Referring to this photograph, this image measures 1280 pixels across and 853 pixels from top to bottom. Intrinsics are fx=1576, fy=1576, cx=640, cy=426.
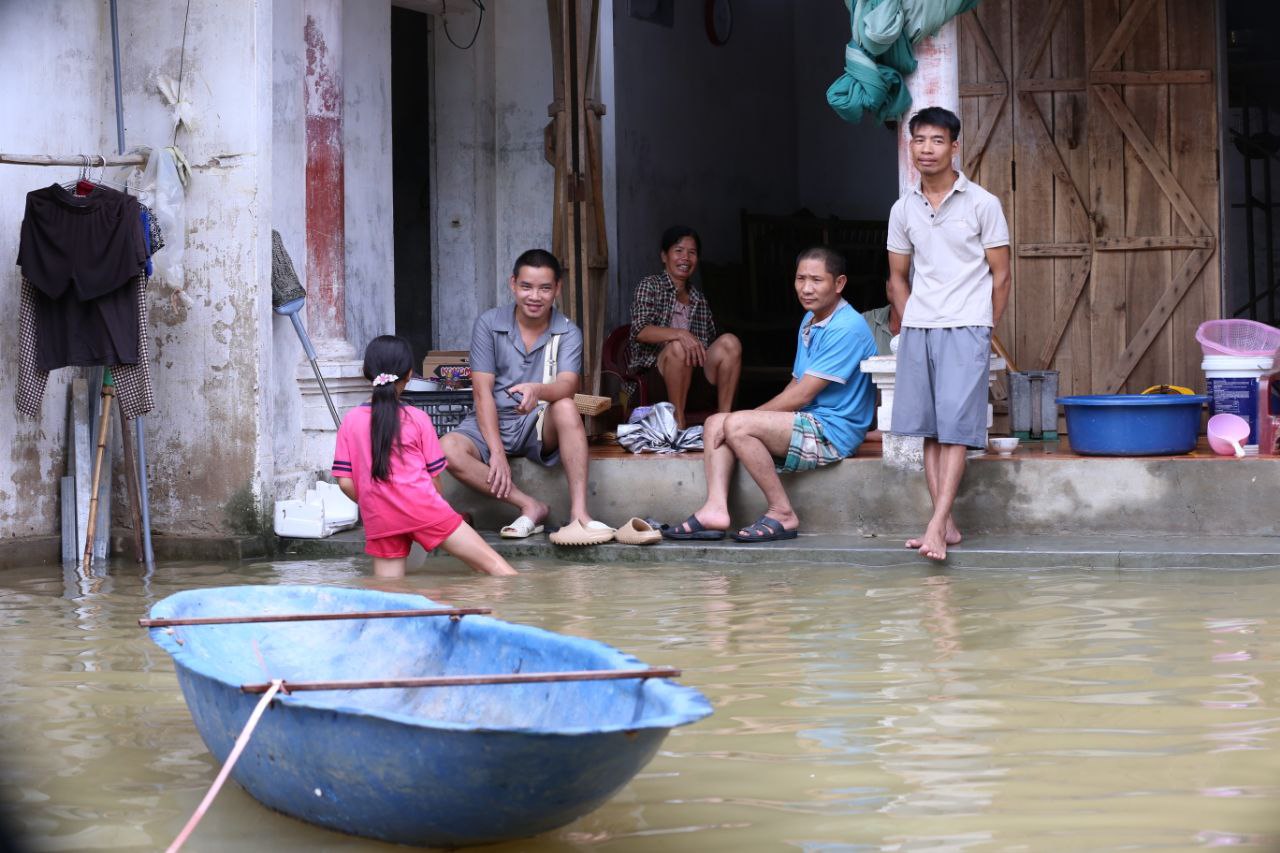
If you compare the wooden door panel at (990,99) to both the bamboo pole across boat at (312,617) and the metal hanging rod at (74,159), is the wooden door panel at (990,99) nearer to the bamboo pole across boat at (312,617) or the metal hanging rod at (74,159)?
the metal hanging rod at (74,159)

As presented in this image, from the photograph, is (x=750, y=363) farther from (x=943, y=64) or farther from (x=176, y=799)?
(x=176, y=799)

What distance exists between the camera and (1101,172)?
9898 mm

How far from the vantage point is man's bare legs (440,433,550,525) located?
8164mm

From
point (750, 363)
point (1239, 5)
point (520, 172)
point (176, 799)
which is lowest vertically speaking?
point (176, 799)

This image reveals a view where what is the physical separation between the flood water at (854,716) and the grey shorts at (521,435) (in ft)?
4.43

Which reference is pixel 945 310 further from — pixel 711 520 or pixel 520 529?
pixel 520 529

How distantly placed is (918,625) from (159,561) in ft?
14.3

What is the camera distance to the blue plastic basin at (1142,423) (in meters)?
7.66

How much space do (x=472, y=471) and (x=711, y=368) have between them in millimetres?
2077

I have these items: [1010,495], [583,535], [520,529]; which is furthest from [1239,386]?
[520,529]

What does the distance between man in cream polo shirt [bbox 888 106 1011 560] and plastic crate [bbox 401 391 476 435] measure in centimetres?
275

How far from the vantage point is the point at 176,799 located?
12.6 feet

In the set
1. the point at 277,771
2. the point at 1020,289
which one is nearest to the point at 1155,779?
the point at 277,771

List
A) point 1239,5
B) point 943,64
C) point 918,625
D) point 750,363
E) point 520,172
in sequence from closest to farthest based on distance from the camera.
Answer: point 918,625, point 943,64, point 520,172, point 750,363, point 1239,5
